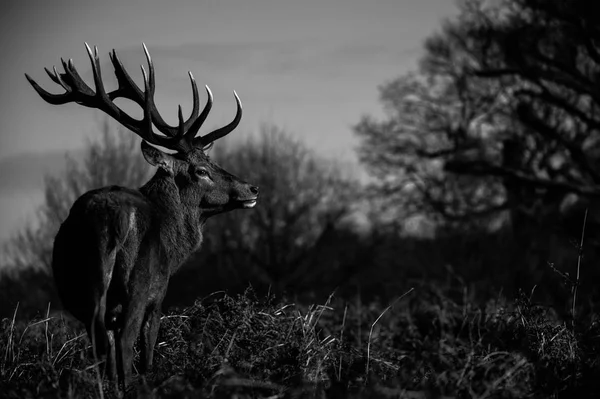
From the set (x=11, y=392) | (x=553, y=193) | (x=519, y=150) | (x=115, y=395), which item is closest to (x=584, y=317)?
(x=115, y=395)

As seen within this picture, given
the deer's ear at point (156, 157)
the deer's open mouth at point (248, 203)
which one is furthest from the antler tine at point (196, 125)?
the deer's open mouth at point (248, 203)

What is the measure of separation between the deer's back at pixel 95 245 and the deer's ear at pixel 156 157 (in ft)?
2.65

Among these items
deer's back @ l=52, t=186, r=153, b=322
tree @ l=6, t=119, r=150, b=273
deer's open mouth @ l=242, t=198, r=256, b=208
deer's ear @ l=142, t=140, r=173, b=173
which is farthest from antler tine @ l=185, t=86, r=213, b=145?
tree @ l=6, t=119, r=150, b=273

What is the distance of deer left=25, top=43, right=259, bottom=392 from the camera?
5895 millimetres

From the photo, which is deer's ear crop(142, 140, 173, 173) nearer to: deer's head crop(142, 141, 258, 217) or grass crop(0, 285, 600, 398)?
deer's head crop(142, 141, 258, 217)

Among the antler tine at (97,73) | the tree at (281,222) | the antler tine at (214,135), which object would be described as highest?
the antler tine at (97,73)

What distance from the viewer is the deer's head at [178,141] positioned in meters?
7.16

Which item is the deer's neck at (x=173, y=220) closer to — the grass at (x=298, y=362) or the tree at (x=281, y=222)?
the grass at (x=298, y=362)

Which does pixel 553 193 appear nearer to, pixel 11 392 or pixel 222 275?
pixel 222 275

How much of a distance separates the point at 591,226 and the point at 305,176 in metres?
13.9

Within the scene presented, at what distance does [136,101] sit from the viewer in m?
8.02

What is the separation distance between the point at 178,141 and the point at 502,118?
75.1ft

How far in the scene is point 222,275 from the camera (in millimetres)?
28828

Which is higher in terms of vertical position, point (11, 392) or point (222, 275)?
point (11, 392)
